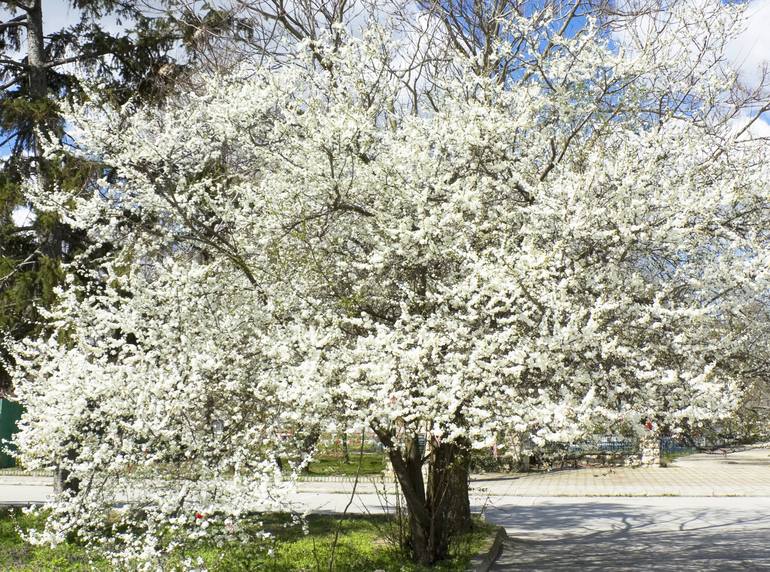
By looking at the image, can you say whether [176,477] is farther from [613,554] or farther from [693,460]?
[693,460]

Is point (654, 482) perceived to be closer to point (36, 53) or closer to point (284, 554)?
point (284, 554)

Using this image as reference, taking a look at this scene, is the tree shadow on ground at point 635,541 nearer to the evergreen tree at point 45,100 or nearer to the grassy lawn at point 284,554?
the grassy lawn at point 284,554

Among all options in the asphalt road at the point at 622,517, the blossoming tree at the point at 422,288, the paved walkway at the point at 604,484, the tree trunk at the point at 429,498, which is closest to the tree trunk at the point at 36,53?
the blossoming tree at the point at 422,288

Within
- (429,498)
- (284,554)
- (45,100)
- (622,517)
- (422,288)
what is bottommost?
(284,554)

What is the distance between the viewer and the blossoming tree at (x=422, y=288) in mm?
6012

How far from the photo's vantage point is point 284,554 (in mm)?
9164

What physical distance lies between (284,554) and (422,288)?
4183mm

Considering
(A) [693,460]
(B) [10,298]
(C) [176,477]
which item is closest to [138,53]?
(B) [10,298]

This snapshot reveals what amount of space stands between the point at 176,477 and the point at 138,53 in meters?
9.43

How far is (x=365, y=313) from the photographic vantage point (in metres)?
7.34

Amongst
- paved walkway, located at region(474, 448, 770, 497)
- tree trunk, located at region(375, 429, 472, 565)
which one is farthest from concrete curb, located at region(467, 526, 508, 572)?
paved walkway, located at region(474, 448, 770, 497)

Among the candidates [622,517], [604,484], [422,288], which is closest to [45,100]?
[422,288]

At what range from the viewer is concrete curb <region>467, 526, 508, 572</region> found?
28.8 ft

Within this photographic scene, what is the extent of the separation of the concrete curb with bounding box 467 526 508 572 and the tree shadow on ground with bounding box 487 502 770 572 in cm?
11
